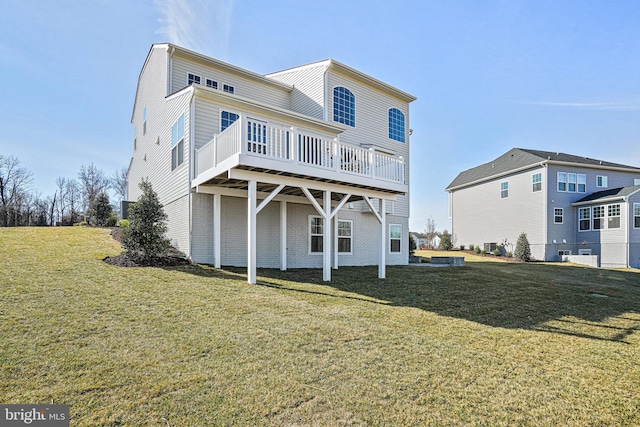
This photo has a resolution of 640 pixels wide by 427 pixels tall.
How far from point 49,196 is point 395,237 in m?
40.7

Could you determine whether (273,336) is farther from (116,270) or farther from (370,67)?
(370,67)

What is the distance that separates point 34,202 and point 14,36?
106 ft

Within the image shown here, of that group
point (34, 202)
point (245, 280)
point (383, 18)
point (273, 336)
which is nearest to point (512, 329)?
point (273, 336)

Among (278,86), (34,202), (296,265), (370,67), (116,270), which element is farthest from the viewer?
(34,202)

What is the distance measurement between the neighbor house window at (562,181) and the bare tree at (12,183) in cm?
4471

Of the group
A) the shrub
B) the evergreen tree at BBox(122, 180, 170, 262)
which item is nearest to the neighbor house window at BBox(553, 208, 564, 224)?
the shrub

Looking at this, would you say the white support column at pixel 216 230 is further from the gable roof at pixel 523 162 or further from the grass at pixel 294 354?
the gable roof at pixel 523 162

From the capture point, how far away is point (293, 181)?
374 inches

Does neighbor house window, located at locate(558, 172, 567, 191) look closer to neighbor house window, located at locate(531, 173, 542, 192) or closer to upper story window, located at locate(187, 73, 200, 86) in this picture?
neighbor house window, located at locate(531, 173, 542, 192)

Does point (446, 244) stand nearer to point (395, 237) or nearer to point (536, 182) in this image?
point (536, 182)

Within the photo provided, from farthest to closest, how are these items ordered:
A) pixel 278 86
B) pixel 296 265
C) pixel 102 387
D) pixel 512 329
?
pixel 278 86, pixel 296 265, pixel 512 329, pixel 102 387

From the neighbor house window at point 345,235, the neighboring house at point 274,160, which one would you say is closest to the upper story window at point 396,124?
the neighboring house at point 274,160

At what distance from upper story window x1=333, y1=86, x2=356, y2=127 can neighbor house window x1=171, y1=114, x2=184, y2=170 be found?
250 inches

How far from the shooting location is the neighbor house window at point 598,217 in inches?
949
